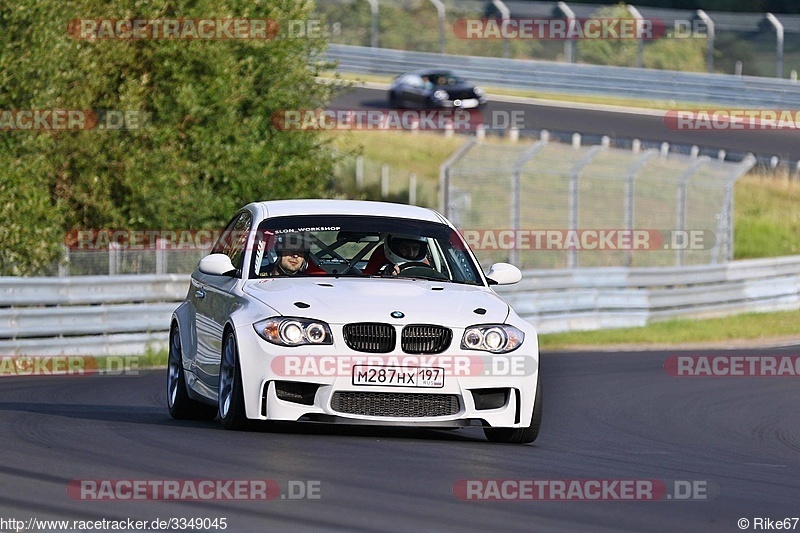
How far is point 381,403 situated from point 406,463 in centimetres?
84

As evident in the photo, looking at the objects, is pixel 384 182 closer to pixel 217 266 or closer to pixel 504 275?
pixel 504 275

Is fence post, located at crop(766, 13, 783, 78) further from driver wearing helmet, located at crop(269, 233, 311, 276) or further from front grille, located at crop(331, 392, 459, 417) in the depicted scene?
front grille, located at crop(331, 392, 459, 417)

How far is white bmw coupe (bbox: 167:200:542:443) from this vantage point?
30.1ft

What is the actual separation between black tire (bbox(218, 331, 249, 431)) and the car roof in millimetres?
1258

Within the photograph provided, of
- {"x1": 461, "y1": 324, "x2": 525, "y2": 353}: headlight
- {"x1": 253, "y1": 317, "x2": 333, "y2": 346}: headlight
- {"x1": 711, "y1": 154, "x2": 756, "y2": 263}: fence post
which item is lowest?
{"x1": 711, "y1": 154, "x2": 756, "y2": 263}: fence post

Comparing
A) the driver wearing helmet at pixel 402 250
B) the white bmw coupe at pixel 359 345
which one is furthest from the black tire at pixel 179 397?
the driver wearing helmet at pixel 402 250

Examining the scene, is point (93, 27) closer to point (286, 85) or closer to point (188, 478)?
point (286, 85)

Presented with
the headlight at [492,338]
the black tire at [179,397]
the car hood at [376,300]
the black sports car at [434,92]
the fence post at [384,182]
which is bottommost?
the fence post at [384,182]

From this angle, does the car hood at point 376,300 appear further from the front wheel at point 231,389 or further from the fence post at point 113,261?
the fence post at point 113,261

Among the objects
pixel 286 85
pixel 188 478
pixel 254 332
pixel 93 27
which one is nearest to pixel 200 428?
pixel 254 332

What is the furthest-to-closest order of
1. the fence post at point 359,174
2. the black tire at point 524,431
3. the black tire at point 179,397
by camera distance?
the fence post at point 359,174 < the black tire at point 179,397 < the black tire at point 524,431

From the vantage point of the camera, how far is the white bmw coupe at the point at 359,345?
9.17m

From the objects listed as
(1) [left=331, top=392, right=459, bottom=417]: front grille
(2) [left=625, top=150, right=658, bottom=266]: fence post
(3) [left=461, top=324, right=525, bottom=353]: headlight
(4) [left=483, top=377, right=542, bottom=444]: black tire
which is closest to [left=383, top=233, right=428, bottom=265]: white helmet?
(3) [left=461, top=324, right=525, bottom=353]: headlight

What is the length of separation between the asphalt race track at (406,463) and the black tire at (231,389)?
0.09 m
